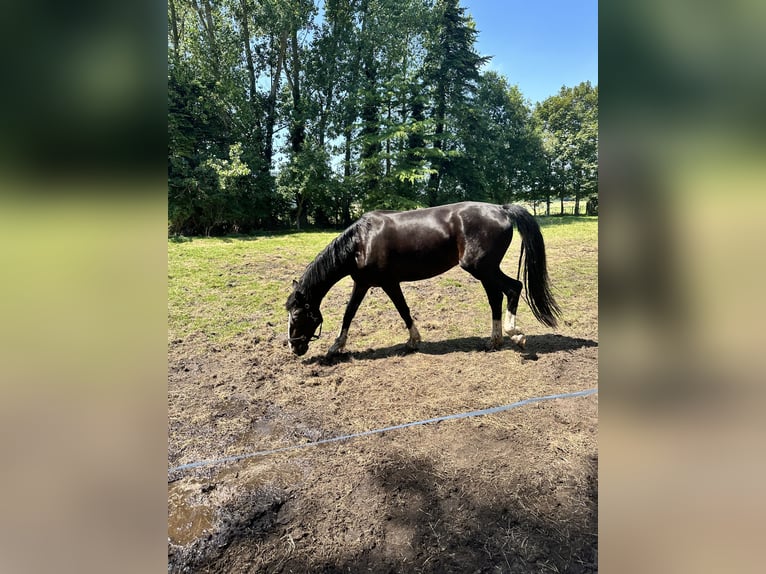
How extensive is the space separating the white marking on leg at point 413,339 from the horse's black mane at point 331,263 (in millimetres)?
1120

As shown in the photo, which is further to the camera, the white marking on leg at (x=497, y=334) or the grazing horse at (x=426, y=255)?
the white marking on leg at (x=497, y=334)

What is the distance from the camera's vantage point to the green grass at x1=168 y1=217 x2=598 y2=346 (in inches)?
203

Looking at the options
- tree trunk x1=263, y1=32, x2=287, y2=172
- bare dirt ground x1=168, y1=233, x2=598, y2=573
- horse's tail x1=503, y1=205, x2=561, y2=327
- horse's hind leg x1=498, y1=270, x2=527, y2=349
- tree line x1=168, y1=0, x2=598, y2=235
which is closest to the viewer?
bare dirt ground x1=168, y1=233, x2=598, y2=573

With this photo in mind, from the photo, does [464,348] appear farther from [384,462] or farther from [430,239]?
[384,462]

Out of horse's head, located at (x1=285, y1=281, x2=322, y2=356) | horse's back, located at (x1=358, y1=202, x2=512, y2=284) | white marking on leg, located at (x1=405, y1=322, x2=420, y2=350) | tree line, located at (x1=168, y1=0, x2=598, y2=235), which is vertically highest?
tree line, located at (x1=168, y1=0, x2=598, y2=235)

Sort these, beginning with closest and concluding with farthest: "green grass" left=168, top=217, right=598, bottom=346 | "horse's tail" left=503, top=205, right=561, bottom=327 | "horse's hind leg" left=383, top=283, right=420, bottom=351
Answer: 1. "horse's tail" left=503, top=205, right=561, bottom=327
2. "horse's hind leg" left=383, top=283, right=420, bottom=351
3. "green grass" left=168, top=217, right=598, bottom=346

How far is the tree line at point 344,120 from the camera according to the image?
9148mm

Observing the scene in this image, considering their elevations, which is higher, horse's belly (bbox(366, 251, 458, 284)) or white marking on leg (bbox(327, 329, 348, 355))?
horse's belly (bbox(366, 251, 458, 284))

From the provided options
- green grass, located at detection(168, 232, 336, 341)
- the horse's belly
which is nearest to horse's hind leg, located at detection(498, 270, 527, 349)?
the horse's belly

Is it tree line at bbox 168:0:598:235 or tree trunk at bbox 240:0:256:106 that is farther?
tree trunk at bbox 240:0:256:106

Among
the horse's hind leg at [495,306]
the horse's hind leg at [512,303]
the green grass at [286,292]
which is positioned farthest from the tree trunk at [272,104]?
the horse's hind leg at [512,303]

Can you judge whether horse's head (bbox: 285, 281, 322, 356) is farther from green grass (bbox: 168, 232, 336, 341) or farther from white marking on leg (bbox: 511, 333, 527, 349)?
white marking on leg (bbox: 511, 333, 527, 349)

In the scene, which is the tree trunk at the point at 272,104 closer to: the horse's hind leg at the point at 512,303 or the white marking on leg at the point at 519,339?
the horse's hind leg at the point at 512,303
